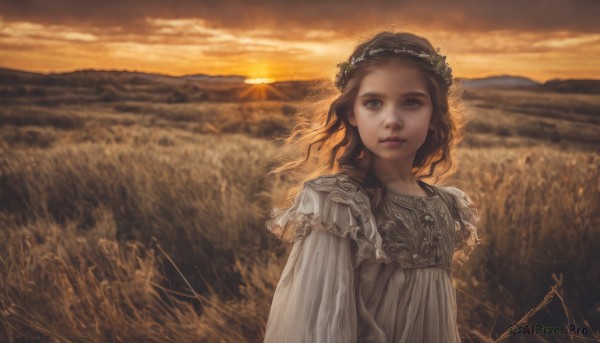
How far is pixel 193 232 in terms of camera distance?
12.6ft

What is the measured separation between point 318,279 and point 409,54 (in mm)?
718

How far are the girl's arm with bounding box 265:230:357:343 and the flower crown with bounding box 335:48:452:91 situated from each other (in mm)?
549

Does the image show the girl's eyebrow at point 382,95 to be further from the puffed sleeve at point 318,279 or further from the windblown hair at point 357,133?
the puffed sleeve at point 318,279

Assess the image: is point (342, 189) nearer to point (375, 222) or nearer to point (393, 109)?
point (375, 222)

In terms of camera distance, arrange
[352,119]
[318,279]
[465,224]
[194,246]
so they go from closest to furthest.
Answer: [318,279] → [352,119] → [465,224] → [194,246]

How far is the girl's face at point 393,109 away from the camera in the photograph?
1620mm

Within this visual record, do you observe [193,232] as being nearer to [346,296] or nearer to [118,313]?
[118,313]

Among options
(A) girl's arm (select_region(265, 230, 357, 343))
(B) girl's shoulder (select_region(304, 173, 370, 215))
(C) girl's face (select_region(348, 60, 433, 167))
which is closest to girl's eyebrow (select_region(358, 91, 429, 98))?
(C) girl's face (select_region(348, 60, 433, 167))

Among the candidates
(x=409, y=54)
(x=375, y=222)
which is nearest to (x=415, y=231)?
(x=375, y=222)

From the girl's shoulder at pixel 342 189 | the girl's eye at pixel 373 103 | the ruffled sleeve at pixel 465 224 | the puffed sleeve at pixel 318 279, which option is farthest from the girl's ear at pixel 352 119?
the ruffled sleeve at pixel 465 224

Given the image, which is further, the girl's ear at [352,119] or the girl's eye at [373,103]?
the girl's ear at [352,119]

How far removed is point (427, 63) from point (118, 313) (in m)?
1.93

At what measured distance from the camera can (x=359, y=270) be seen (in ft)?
5.15

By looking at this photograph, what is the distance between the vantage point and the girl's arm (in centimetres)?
142
